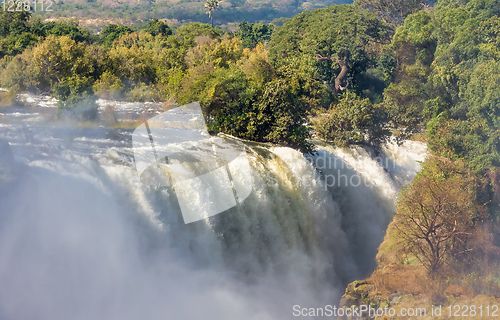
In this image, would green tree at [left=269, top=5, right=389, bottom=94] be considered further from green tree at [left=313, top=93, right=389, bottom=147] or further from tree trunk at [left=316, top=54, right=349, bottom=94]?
green tree at [left=313, top=93, right=389, bottom=147]

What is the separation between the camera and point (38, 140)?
16797 millimetres

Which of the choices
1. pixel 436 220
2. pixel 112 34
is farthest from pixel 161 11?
pixel 436 220

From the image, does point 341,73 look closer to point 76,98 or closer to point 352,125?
point 352,125

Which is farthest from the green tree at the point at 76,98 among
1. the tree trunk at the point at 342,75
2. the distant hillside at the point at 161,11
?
the distant hillside at the point at 161,11

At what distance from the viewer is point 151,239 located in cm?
1396

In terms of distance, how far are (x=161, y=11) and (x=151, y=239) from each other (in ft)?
373

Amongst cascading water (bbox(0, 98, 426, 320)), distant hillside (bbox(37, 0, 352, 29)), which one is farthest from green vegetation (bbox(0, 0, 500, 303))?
distant hillside (bbox(37, 0, 352, 29))

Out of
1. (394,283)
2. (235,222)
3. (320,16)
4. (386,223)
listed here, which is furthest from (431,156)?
(320,16)

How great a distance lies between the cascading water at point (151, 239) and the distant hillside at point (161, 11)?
8590 centimetres

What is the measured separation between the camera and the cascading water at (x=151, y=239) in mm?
12414

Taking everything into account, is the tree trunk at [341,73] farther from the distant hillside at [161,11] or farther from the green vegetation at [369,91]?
the distant hillside at [161,11]

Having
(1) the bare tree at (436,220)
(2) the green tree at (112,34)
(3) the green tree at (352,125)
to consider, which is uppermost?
(2) the green tree at (112,34)

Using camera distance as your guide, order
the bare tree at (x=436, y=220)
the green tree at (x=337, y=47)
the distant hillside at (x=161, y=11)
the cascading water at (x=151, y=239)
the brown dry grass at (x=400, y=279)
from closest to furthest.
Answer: the cascading water at (x=151, y=239), the brown dry grass at (x=400, y=279), the bare tree at (x=436, y=220), the green tree at (x=337, y=47), the distant hillside at (x=161, y=11)

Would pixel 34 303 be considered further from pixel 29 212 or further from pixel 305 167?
pixel 305 167
